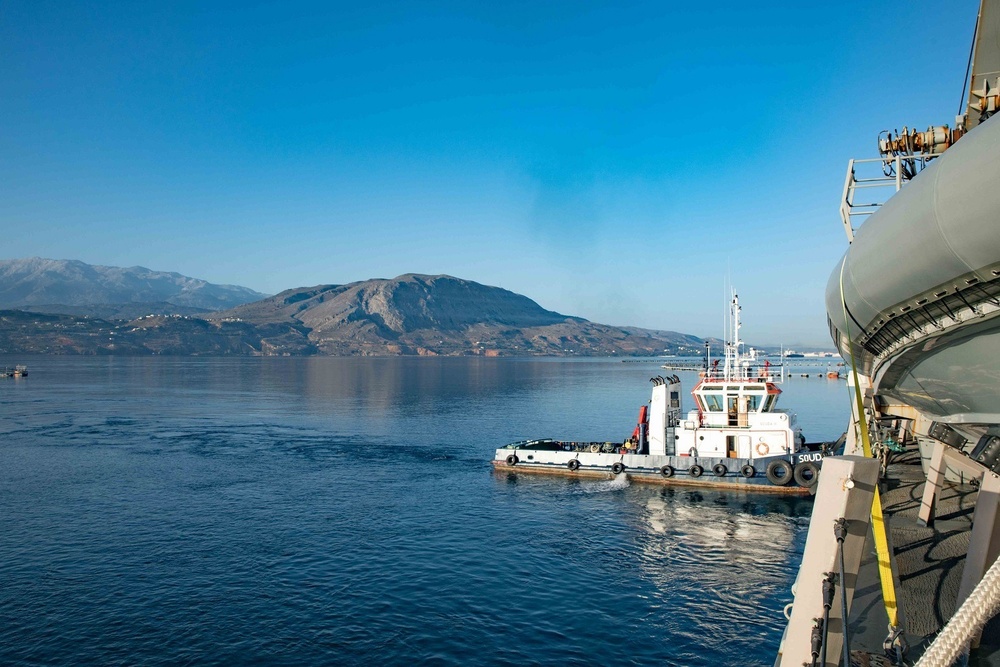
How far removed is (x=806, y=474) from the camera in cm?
4109

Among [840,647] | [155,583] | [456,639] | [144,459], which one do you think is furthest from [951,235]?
[144,459]

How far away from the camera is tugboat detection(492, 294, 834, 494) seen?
4212cm

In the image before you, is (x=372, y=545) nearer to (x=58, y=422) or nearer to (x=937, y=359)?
(x=937, y=359)

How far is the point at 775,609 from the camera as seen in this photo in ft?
76.7

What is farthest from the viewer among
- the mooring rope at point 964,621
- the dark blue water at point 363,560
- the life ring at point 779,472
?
the life ring at point 779,472

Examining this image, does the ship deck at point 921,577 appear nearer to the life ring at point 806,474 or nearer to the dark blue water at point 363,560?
the dark blue water at point 363,560

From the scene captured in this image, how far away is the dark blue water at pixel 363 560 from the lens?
818 inches

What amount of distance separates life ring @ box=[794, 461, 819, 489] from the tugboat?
57mm

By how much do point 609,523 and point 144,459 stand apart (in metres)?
38.1

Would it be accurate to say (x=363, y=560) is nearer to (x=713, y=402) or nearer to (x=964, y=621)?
(x=964, y=621)

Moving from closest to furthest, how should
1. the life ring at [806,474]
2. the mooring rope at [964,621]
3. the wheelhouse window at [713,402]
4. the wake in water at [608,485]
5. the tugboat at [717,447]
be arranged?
the mooring rope at [964,621] → the life ring at [806,474] → the tugboat at [717,447] → the wake in water at [608,485] → the wheelhouse window at [713,402]

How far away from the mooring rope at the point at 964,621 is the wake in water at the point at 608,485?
38.5 meters

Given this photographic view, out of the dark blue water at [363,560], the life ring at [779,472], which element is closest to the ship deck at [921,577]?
the dark blue water at [363,560]

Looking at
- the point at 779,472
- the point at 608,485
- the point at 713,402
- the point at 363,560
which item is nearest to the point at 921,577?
the point at 363,560
